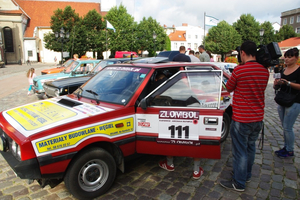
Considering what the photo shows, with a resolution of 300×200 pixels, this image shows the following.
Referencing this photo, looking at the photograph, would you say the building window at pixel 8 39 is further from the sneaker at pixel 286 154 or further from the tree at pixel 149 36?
the sneaker at pixel 286 154

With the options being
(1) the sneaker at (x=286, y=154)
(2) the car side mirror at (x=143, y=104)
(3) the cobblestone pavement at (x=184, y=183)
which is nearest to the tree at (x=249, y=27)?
(1) the sneaker at (x=286, y=154)

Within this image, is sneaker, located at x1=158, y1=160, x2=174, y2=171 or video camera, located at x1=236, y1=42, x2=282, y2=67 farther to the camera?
sneaker, located at x1=158, y1=160, x2=174, y2=171

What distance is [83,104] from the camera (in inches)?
138

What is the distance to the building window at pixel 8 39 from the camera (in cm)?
4991

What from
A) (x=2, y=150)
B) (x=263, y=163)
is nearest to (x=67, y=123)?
(x=2, y=150)

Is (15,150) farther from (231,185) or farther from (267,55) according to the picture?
(267,55)

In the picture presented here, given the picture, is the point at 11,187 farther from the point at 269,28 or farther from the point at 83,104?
the point at 269,28

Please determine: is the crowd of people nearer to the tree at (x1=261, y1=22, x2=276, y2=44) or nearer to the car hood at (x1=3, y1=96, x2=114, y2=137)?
the car hood at (x1=3, y1=96, x2=114, y2=137)

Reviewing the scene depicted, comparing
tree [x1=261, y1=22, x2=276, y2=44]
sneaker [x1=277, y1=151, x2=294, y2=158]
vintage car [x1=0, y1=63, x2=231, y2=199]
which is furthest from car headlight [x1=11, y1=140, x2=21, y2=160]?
tree [x1=261, y1=22, x2=276, y2=44]

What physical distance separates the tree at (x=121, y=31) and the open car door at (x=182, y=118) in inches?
1690

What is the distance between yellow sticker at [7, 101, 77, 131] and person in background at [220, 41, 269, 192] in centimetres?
219

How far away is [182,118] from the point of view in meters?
3.16

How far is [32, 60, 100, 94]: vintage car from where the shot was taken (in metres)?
9.77

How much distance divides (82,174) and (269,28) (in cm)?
5739
